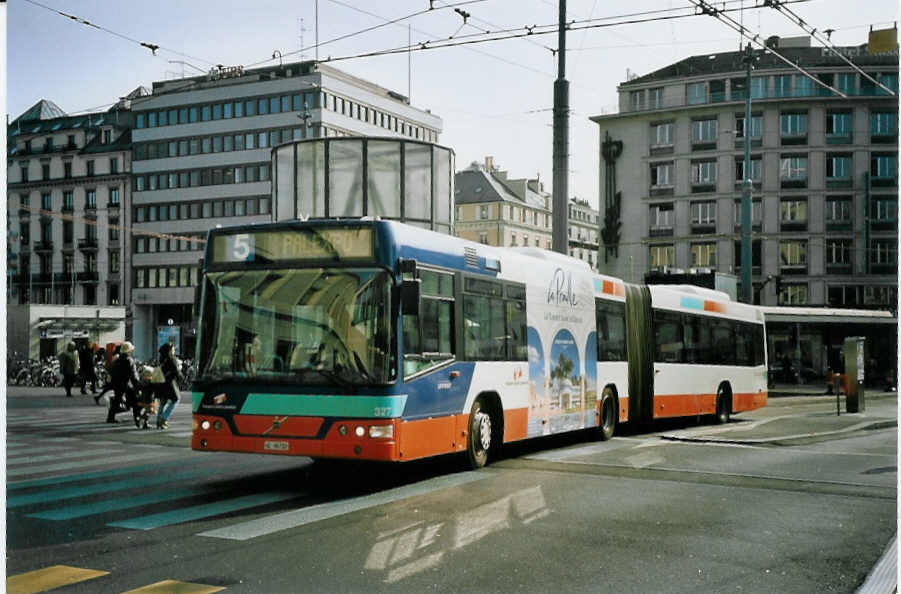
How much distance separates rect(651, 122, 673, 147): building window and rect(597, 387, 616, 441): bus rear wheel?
178 feet

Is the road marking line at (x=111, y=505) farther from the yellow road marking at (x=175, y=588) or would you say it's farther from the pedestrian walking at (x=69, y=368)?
the pedestrian walking at (x=69, y=368)

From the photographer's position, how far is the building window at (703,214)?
68312 mm

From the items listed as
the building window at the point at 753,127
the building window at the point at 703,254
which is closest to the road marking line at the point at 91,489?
the building window at the point at 753,127

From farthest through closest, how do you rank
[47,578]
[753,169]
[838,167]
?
1. [753,169]
2. [838,167]
3. [47,578]

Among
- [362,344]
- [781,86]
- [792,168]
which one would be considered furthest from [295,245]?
[792,168]

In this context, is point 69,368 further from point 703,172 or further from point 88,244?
point 703,172

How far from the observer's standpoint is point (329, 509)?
9891 mm

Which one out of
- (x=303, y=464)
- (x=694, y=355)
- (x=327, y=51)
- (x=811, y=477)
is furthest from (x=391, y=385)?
(x=694, y=355)

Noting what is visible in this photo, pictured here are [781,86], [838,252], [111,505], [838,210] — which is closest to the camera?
[111,505]

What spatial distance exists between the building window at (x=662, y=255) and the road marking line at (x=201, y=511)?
61283mm

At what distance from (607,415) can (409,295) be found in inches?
301

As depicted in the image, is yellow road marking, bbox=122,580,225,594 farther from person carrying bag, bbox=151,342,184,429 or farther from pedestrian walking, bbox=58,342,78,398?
pedestrian walking, bbox=58,342,78,398

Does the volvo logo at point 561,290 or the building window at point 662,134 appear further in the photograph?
the building window at point 662,134

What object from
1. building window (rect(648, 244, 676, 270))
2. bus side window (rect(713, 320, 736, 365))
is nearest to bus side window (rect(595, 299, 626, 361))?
bus side window (rect(713, 320, 736, 365))
